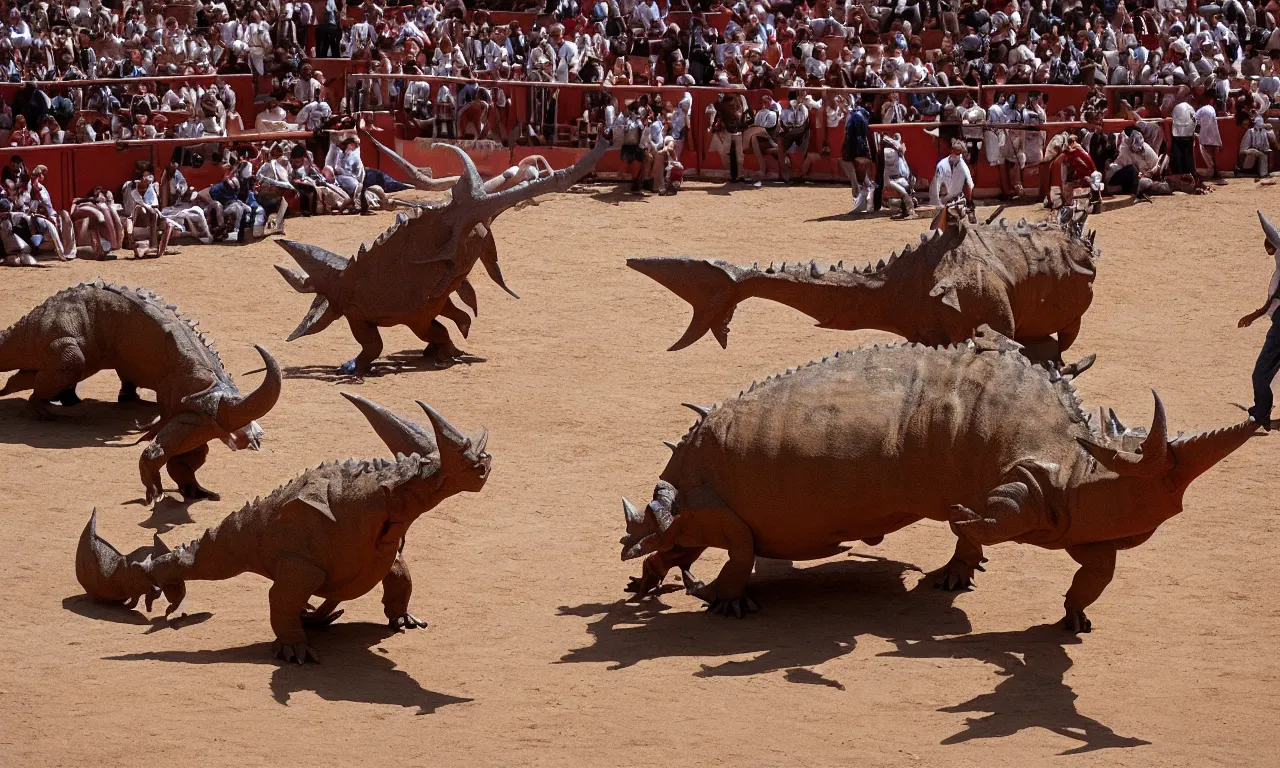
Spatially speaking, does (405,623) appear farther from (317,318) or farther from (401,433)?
(317,318)

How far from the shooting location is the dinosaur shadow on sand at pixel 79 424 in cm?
1852

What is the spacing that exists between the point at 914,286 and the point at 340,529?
7.34 meters

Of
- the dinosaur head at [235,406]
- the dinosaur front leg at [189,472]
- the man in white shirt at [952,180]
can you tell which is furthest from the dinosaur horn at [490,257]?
the man in white shirt at [952,180]

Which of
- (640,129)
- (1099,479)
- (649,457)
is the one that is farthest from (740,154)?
(1099,479)

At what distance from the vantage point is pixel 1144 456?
38.6 feet

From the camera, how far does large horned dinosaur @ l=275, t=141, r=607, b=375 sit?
21.7m

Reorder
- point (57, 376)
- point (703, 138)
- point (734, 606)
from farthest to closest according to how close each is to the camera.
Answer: point (703, 138), point (57, 376), point (734, 606)

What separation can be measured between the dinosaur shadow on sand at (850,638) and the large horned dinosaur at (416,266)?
820 cm

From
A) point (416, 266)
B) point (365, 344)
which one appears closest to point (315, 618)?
point (365, 344)

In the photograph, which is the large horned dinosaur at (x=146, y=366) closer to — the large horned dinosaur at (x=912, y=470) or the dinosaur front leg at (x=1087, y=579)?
the large horned dinosaur at (x=912, y=470)

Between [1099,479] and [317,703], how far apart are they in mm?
5386

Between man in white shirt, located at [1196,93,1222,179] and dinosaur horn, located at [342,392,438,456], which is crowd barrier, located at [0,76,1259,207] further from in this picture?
dinosaur horn, located at [342,392,438,456]

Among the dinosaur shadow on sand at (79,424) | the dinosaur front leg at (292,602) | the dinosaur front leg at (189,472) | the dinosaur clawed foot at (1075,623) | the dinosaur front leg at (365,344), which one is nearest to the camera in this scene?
the dinosaur front leg at (292,602)

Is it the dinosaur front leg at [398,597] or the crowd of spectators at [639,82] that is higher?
the crowd of spectators at [639,82]
